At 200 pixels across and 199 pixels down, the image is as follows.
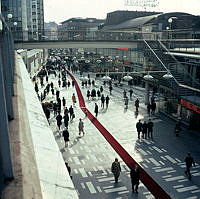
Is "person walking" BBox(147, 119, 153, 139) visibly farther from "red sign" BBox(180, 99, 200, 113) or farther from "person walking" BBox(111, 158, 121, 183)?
"person walking" BBox(111, 158, 121, 183)

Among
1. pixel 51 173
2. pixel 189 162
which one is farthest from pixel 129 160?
pixel 51 173

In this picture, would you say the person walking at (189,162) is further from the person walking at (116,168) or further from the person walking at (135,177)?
the person walking at (116,168)

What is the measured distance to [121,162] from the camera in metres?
13.5

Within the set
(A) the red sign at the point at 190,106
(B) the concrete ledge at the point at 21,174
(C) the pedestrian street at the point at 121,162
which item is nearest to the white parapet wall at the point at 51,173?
(B) the concrete ledge at the point at 21,174

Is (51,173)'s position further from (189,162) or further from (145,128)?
(145,128)

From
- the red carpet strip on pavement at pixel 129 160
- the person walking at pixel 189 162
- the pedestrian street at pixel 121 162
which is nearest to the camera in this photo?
the red carpet strip on pavement at pixel 129 160

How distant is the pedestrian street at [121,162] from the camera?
432 inches

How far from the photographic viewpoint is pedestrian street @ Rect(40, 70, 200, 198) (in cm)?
1098

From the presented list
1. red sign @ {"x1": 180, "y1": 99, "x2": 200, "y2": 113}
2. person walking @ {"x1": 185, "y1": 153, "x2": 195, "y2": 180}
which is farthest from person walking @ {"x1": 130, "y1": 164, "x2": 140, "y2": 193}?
red sign @ {"x1": 180, "y1": 99, "x2": 200, "y2": 113}

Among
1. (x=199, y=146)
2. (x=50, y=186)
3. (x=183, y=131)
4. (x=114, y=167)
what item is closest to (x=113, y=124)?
(x=183, y=131)

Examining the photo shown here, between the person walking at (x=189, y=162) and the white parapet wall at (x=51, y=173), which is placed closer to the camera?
the white parapet wall at (x=51, y=173)

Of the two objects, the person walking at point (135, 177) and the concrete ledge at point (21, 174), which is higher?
the concrete ledge at point (21, 174)

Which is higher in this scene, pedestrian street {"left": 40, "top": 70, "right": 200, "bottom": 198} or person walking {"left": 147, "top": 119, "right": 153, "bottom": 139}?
person walking {"left": 147, "top": 119, "right": 153, "bottom": 139}

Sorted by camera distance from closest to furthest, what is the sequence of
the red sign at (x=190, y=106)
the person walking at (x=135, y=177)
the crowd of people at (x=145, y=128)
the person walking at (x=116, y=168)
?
1. the person walking at (x=135, y=177)
2. the person walking at (x=116, y=168)
3. the crowd of people at (x=145, y=128)
4. the red sign at (x=190, y=106)
